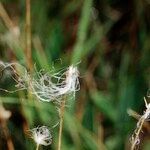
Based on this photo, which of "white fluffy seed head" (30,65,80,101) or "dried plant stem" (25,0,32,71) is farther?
A: "dried plant stem" (25,0,32,71)

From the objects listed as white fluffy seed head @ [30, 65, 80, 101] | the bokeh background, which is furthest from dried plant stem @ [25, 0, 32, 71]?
white fluffy seed head @ [30, 65, 80, 101]

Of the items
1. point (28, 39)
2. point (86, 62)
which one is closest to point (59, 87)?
point (28, 39)

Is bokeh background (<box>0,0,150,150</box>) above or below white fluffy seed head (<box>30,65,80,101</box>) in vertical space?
above

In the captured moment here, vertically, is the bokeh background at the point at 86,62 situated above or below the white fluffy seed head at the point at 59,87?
above

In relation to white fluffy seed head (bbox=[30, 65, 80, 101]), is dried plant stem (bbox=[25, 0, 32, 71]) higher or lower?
higher

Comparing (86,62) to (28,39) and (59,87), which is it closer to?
(28,39)

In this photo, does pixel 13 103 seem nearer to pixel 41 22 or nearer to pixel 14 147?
pixel 14 147

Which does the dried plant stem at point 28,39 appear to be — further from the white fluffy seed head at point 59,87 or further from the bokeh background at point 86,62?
the white fluffy seed head at point 59,87

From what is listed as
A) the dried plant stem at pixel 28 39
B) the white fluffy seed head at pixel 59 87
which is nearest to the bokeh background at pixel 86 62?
the dried plant stem at pixel 28 39

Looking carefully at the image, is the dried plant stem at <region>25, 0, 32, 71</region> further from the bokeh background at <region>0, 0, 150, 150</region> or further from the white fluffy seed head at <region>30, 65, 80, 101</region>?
the white fluffy seed head at <region>30, 65, 80, 101</region>

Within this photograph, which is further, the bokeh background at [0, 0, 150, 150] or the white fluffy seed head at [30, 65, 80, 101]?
the bokeh background at [0, 0, 150, 150]
